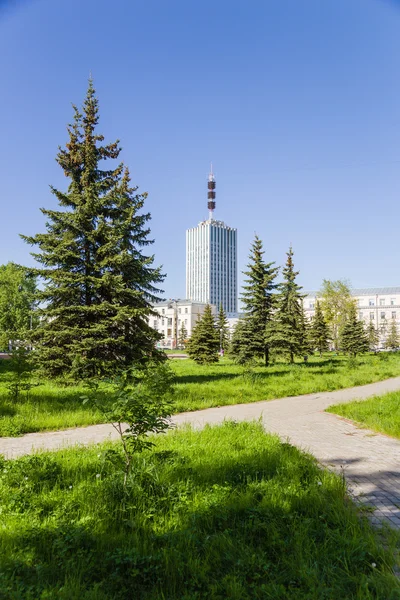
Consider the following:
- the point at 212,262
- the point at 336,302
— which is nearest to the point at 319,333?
the point at 336,302

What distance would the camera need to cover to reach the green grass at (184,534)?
2.85 metres

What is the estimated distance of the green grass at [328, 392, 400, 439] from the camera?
27.5ft

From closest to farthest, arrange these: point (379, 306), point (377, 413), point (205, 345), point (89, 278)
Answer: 1. point (377, 413)
2. point (89, 278)
3. point (205, 345)
4. point (379, 306)

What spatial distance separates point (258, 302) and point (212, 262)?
163m

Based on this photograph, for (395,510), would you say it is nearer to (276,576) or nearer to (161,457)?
(276,576)

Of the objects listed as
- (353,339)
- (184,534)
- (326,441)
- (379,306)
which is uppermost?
(379,306)

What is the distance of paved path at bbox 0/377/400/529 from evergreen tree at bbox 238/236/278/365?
13.5m

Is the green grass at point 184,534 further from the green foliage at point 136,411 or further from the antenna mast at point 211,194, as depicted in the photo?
the antenna mast at point 211,194

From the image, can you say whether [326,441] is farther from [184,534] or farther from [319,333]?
[319,333]

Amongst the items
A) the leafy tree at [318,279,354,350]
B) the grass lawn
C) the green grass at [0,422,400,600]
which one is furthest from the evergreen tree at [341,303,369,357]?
the green grass at [0,422,400,600]

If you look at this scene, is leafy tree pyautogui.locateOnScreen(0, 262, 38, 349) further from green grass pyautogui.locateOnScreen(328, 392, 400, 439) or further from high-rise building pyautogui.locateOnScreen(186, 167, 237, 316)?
high-rise building pyautogui.locateOnScreen(186, 167, 237, 316)

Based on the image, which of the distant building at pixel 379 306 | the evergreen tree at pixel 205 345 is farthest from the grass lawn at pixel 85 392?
the distant building at pixel 379 306

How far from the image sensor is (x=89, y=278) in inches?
605

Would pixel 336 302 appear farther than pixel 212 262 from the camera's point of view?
No
